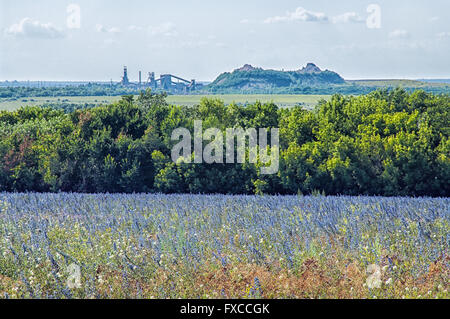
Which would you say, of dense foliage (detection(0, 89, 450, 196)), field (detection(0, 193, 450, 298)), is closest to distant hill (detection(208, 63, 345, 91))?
dense foliage (detection(0, 89, 450, 196))

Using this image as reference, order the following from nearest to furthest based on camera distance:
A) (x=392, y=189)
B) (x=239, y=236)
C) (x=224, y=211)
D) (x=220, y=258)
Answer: (x=220, y=258) → (x=239, y=236) → (x=224, y=211) → (x=392, y=189)

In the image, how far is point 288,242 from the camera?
6.00 m

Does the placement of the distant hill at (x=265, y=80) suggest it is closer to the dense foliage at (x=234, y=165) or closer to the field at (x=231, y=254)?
the dense foliage at (x=234, y=165)

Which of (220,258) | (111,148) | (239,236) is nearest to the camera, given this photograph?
(220,258)

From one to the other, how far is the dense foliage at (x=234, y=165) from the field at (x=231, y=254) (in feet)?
22.8

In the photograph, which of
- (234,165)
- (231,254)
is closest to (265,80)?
(234,165)

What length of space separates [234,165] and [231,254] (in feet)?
32.4

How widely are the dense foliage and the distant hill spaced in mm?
108613

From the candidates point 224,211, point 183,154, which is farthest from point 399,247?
point 183,154

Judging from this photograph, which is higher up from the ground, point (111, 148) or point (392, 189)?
point (111, 148)

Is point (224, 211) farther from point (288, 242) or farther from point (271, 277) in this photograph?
point (271, 277)

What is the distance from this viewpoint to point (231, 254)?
582 centimetres

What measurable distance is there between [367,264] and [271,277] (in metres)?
1.00

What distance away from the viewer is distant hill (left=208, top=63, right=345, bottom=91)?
437 feet
